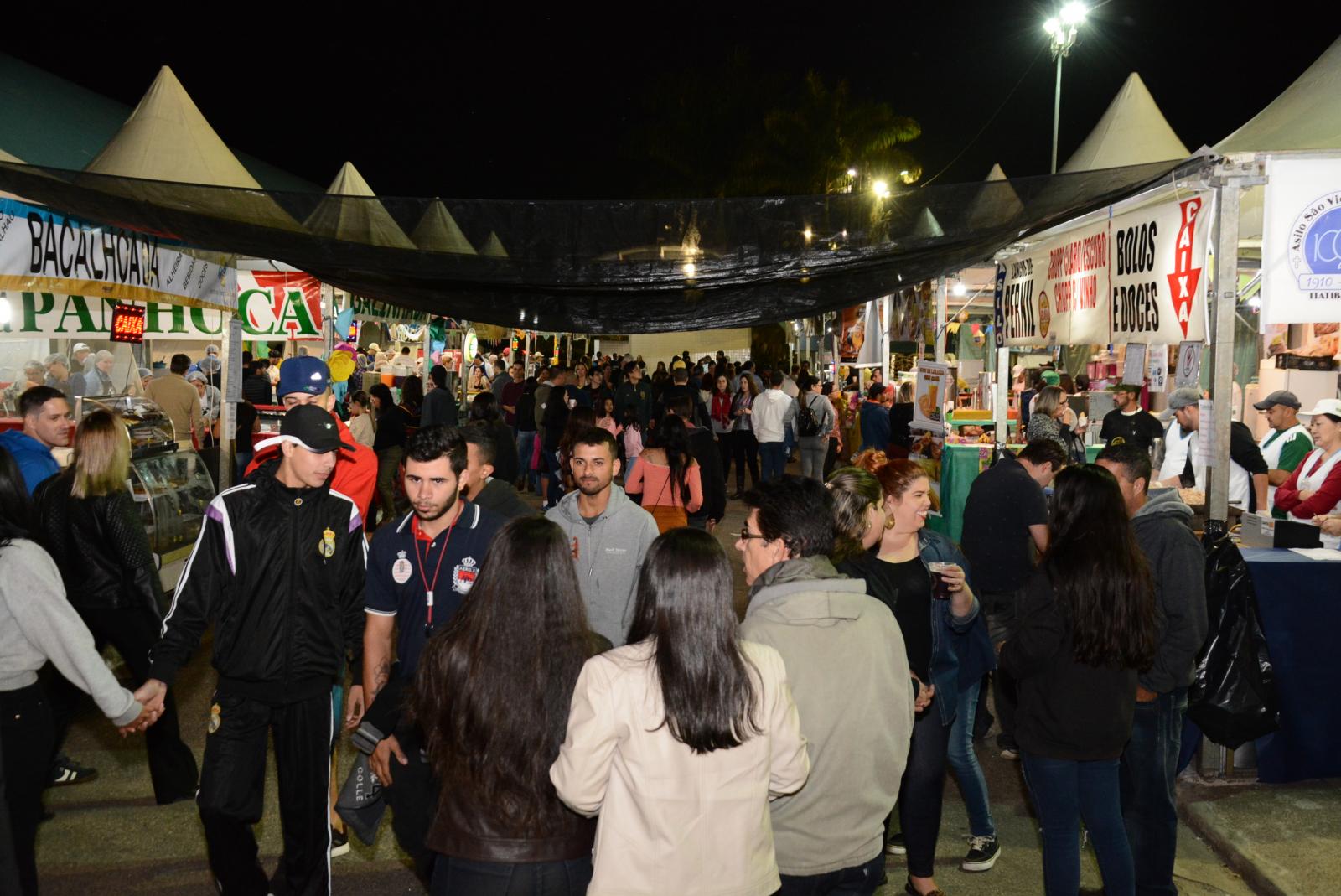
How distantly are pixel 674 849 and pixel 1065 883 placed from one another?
2.08 m

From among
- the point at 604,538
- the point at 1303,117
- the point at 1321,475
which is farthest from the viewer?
the point at 1303,117

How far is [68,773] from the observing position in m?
5.91

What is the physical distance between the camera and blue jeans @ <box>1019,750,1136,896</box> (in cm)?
385

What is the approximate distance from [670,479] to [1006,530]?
2.47 m

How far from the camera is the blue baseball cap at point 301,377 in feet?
17.6

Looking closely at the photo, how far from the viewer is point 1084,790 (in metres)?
3.87

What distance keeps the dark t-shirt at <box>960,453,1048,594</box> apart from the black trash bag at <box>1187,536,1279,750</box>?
3.22 ft

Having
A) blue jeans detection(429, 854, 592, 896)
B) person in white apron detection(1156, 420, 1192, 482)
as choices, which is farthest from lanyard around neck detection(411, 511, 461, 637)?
person in white apron detection(1156, 420, 1192, 482)

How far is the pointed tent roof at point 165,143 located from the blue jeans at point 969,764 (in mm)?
8857

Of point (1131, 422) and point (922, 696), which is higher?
point (1131, 422)

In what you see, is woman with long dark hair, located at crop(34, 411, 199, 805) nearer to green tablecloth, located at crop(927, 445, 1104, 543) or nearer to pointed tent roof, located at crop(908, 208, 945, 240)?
pointed tent roof, located at crop(908, 208, 945, 240)

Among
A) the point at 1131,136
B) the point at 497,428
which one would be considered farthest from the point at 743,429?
the point at 1131,136

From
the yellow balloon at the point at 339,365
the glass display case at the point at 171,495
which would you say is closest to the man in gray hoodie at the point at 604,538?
the glass display case at the point at 171,495

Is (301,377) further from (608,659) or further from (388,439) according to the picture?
(388,439)
